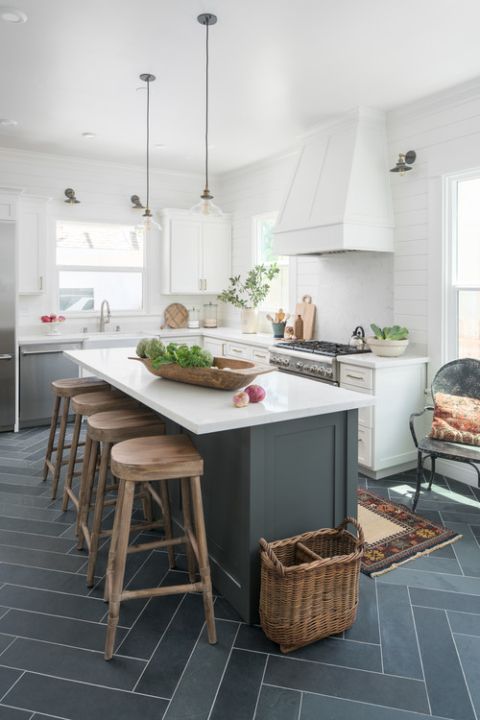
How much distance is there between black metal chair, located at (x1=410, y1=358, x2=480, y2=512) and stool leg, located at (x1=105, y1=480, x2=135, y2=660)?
82.6 inches

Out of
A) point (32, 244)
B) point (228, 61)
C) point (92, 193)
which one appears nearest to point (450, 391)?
point (228, 61)

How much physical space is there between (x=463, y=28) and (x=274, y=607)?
3.28 m

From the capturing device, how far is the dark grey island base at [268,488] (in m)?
2.29

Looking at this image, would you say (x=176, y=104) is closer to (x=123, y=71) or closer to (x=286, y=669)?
(x=123, y=71)

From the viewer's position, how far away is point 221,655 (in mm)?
2117

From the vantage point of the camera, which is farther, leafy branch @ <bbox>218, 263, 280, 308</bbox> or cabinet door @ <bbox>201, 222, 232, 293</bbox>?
cabinet door @ <bbox>201, 222, 232, 293</bbox>

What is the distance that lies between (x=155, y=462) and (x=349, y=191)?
10.0ft

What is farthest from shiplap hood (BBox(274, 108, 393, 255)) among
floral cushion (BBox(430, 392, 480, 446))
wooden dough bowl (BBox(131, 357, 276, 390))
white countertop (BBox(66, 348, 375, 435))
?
wooden dough bowl (BBox(131, 357, 276, 390))

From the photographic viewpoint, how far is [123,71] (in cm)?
372

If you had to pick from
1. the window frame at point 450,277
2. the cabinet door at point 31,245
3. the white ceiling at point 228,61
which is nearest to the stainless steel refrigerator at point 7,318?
the cabinet door at point 31,245

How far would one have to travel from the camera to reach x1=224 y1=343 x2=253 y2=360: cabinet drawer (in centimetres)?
568

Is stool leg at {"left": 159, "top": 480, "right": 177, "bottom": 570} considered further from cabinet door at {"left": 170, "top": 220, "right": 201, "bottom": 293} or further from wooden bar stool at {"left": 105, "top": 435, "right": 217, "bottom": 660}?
cabinet door at {"left": 170, "top": 220, "right": 201, "bottom": 293}

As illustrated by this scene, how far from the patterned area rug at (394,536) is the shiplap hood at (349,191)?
208cm

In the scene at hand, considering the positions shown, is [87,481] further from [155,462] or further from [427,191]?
[427,191]
